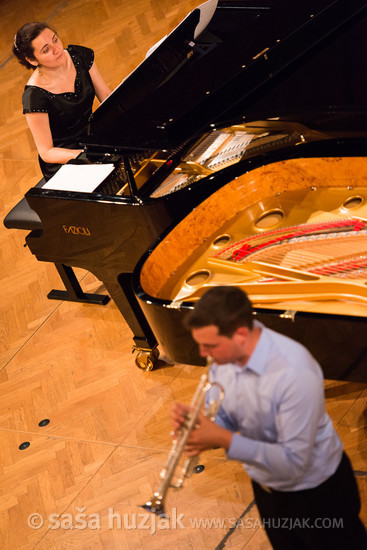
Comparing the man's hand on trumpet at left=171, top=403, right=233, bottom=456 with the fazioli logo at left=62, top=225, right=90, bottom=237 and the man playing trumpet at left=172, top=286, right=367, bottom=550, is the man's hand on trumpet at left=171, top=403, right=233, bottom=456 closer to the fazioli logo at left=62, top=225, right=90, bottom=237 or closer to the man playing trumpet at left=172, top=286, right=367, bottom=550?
the man playing trumpet at left=172, top=286, right=367, bottom=550

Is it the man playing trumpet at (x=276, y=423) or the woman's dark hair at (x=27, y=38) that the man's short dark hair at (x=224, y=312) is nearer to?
the man playing trumpet at (x=276, y=423)

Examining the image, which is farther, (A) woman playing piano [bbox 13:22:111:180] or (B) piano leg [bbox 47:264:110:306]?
(B) piano leg [bbox 47:264:110:306]

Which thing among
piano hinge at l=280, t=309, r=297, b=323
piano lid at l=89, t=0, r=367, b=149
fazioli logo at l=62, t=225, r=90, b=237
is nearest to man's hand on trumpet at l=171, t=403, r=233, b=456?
piano hinge at l=280, t=309, r=297, b=323

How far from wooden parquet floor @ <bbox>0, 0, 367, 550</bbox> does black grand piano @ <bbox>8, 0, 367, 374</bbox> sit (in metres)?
0.31

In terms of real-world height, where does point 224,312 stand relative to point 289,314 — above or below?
above

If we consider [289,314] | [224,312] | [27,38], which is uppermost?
[27,38]

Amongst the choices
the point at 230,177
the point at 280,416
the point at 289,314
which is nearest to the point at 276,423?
the point at 280,416

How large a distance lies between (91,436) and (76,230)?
1.13 metres

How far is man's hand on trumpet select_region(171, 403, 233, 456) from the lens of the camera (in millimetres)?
1818

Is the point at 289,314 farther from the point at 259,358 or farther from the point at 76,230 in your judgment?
the point at 76,230

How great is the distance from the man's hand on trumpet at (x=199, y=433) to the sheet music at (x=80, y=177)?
202cm

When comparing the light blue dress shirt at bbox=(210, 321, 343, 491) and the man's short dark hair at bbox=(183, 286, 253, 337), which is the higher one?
the man's short dark hair at bbox=(183, 286, 253, 337)

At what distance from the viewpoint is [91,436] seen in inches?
147

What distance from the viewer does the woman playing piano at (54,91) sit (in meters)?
4.16
